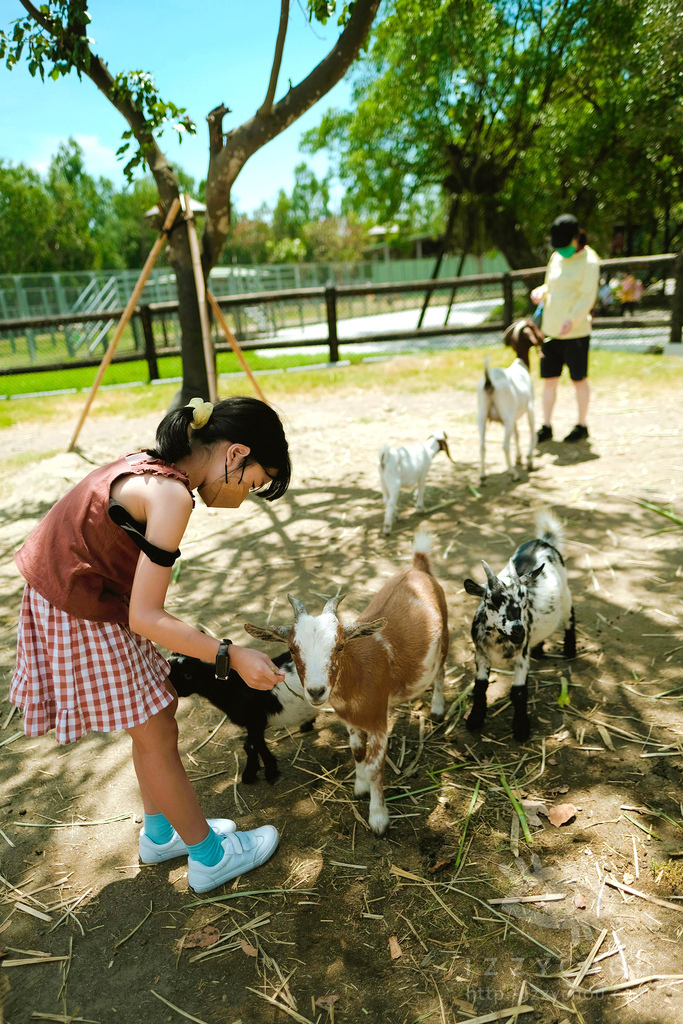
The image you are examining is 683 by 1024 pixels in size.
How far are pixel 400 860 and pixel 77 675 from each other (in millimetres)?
1412

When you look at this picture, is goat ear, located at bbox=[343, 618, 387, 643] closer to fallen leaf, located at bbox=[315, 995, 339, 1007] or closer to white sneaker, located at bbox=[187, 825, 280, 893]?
white sneaker, located at bbox=[187, 825, 280, 893]

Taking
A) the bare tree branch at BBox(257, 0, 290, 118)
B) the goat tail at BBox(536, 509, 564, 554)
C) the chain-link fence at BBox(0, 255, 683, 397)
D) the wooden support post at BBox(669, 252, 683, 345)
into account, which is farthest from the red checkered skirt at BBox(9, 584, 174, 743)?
the wooden support post at BBox(669, 252, 683, 345)

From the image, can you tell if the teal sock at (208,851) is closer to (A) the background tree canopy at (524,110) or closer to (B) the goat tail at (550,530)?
(B) the goat tail at (550,530)

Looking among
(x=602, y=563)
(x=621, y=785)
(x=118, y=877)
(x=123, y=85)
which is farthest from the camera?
(x=123, y=85)

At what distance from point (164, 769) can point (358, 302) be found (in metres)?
35.7

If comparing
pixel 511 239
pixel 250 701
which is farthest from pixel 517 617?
pixel 511 239

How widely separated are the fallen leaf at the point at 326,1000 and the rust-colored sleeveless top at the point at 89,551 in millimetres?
1356

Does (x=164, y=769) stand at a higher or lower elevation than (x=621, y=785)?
higher

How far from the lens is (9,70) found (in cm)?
630

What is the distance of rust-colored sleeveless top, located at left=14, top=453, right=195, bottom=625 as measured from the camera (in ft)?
7.07

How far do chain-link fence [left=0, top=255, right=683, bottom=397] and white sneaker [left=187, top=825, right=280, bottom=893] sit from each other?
1113cm

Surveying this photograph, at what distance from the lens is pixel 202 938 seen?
237 cm

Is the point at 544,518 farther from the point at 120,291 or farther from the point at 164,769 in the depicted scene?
the point at 120,291

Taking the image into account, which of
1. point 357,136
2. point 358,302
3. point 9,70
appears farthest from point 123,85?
point 358,302
